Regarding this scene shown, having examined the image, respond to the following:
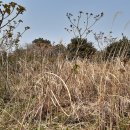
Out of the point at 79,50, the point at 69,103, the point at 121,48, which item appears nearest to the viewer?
the point at 69,103

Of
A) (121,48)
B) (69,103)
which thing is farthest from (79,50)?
(69,103)

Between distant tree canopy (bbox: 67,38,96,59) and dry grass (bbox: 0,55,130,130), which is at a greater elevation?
distant tree canopy (bbox: 67,38,96,59)

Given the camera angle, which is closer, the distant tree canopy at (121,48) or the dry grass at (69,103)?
the dry grass at (69,103)

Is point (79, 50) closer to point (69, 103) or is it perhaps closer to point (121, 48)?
point (121, 48)

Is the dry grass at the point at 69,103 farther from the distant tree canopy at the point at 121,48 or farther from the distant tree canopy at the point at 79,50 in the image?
the distant tree canopy at the point at 79,50

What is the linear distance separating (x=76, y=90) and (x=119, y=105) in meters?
0.87

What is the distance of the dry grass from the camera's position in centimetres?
360

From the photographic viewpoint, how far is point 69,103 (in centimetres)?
455

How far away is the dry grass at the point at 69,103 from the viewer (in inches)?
142

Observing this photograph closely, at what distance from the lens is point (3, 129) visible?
373cm

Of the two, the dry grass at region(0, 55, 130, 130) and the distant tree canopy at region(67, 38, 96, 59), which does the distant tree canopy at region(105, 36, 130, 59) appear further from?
the distant tree canopy at region(67, 38, 96, 59)

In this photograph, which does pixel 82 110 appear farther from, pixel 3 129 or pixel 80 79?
pixel 80 79

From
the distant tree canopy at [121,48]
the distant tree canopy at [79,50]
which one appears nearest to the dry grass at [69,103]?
the distant tree canopy at [121,48]

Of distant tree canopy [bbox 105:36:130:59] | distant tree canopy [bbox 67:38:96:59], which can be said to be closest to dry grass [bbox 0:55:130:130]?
distant tree canopy [bbox 105:36:130:59]
